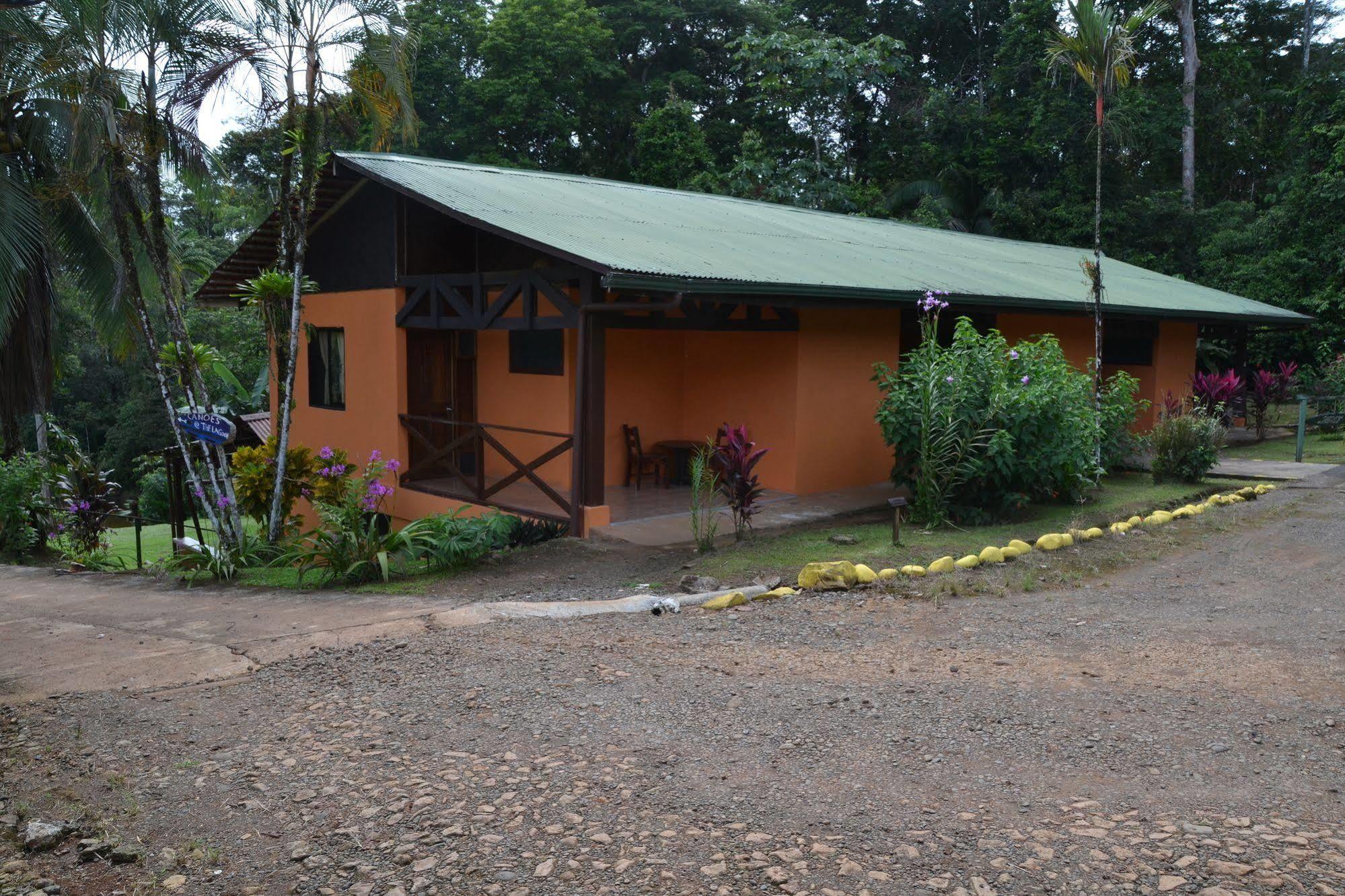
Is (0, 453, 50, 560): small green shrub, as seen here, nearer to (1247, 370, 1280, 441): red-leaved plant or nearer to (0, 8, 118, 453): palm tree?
(0, 8, 118, 453): palm tree

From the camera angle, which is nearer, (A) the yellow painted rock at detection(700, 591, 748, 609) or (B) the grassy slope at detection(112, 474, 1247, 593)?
(A) the yellow painted rock at detection(700, 591, 748, 609)

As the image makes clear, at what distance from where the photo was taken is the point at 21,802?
14.0 feet

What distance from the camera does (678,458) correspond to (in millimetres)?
13352

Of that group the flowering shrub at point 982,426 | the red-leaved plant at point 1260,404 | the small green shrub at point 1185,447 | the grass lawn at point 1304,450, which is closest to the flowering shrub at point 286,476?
the flowering shrub at point 982,426

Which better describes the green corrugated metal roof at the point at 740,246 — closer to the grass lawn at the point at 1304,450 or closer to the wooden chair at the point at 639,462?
the grass lawn at the point at 1304,450

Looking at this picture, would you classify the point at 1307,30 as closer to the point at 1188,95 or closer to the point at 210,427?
the point at 1188,95

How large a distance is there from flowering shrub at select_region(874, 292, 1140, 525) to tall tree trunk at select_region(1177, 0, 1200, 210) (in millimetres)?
20290

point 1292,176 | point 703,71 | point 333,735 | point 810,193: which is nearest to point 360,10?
point 333,735

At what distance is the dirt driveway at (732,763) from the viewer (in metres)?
3.64

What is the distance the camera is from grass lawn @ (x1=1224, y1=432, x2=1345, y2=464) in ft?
51.2

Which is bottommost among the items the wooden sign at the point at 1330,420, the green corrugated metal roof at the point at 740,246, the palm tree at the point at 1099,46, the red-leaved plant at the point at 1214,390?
the wooden sign at the point at 1330,420

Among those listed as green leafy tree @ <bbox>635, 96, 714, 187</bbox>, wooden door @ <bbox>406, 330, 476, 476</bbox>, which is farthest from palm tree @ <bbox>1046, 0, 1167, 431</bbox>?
green leafy tree @ <bbox>635, 96, 714, 187</bbox>

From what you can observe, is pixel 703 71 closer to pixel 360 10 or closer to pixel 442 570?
pixel 360 10

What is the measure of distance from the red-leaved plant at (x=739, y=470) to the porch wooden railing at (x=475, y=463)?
1514mm
